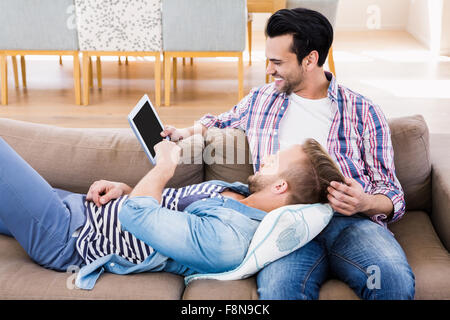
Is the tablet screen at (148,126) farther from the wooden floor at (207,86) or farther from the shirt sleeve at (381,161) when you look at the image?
the wooden floor at (207,86)

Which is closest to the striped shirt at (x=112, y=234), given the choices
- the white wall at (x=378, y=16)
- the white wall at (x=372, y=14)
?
the white wall at (x=378, y=16)

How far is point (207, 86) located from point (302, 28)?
2520 millimetres

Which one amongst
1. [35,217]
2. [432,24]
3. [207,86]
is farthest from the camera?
[432,24]

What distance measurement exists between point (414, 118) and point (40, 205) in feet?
3.99

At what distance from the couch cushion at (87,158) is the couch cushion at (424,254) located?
26.7 inches

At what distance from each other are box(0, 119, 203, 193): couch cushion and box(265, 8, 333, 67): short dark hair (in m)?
0.45

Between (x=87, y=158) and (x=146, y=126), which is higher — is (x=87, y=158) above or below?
below

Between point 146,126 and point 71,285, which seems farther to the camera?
point 146,126

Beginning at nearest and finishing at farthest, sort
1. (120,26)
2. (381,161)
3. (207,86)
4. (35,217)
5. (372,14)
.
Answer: (35,217) < (381,161) < (120,26) < (207,86) < (372,14)

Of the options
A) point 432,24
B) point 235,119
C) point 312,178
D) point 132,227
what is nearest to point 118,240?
point 132,227

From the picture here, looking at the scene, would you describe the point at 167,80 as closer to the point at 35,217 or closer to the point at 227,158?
the point at 227,158

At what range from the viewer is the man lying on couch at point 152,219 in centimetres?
135

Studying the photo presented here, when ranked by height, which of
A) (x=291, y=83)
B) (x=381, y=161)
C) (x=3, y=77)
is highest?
(x=291, y=83)

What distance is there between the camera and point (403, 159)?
178 cm
